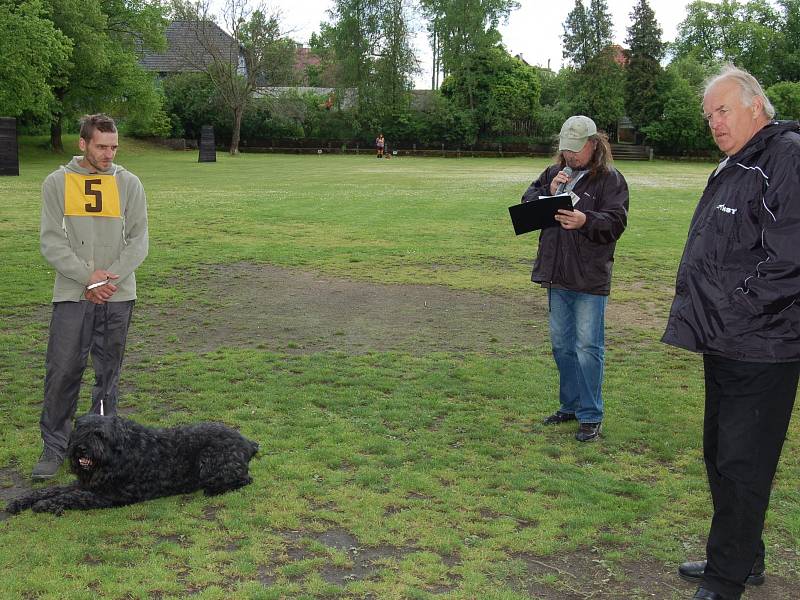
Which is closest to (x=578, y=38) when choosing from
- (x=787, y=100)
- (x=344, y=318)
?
(x=787, y=100)

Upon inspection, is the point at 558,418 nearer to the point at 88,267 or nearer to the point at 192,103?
the point at 88,267

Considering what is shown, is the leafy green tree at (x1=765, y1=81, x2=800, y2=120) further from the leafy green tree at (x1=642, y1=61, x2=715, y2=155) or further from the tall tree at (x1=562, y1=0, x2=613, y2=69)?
the tall tree at (x1=562, y1=0, x2=613, y2=69)

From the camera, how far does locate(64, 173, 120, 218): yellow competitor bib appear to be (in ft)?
17.9

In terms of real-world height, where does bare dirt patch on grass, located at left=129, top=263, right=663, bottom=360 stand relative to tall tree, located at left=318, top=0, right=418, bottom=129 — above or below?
below

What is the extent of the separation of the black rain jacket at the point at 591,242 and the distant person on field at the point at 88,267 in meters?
2.93

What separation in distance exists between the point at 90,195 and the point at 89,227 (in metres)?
0.22

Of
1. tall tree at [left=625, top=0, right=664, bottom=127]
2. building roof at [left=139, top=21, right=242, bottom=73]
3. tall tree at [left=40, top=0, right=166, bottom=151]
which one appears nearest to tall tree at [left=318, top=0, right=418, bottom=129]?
building roof at [left=139, top=21, right=242, bottom=73]

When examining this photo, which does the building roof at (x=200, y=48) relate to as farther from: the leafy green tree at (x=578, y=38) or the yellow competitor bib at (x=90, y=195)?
the yellow competitor bib at (x=90, y=195)

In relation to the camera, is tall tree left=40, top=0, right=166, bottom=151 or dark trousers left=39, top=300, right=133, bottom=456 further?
tall tree left=40, top=0, right=166, bottom=151

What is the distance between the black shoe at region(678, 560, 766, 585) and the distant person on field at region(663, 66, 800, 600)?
254 mm

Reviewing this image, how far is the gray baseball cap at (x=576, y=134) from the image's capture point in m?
5.79

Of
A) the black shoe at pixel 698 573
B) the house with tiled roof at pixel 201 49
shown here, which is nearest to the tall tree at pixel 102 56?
the house with tiled roof at pixel 201 49

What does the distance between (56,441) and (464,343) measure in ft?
15.8

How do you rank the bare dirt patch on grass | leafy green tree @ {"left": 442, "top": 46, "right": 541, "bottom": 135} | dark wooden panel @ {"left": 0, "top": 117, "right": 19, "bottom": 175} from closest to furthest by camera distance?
1. the bare dirt patch on grass
2. dark wooden panel @ {"left": 0, "top": 117, "right": 19, "bottom": 175}
3. leafy green tree @ {"left": 442, "top": 46, "right": 541, "bottom": 135}
